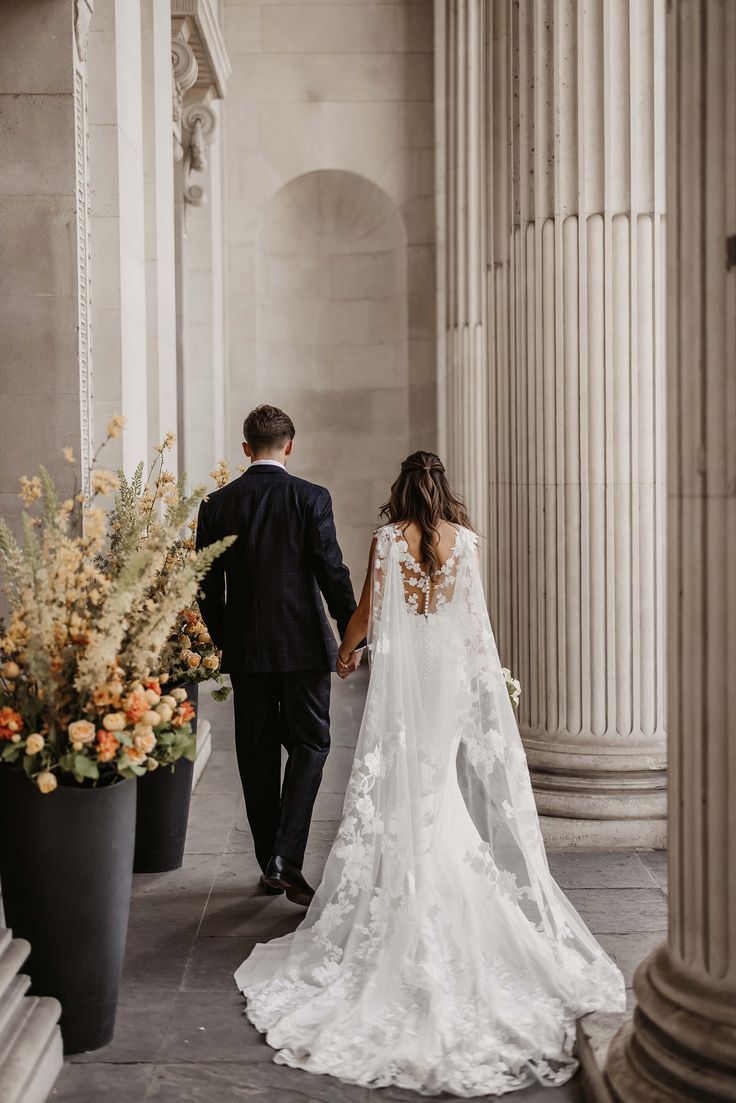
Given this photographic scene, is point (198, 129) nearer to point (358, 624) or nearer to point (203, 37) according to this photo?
point (203, 37)

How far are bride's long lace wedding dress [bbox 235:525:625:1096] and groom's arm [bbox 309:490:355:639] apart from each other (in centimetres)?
70

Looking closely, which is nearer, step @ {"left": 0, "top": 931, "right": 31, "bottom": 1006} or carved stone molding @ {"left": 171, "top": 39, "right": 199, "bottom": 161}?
step @ {"left": 0, "top": 931, "right": 31, "bottom": 1006}

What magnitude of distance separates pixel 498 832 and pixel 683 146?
296 cm

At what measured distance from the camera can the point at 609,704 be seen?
6969 millimetres

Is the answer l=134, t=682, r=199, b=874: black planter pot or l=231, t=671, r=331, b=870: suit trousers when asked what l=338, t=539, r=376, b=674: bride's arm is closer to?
l=231, t=671, r=331, b=870: suit trousers

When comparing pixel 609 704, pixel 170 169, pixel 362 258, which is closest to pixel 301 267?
pixel 362 258

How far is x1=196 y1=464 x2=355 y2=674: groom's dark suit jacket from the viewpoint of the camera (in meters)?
6.04

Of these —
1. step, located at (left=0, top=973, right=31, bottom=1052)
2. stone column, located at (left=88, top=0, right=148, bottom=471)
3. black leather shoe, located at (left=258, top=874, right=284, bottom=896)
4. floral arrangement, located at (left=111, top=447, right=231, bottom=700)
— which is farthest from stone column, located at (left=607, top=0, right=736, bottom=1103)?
stone column, located at (left=88, top=0, right=148, bottom=471)

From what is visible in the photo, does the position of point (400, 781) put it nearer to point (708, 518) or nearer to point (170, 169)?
point (708, 518)

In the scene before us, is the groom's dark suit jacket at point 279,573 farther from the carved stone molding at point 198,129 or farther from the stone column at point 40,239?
the carved stone molding at point 198,129

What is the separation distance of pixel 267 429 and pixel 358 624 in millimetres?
1179

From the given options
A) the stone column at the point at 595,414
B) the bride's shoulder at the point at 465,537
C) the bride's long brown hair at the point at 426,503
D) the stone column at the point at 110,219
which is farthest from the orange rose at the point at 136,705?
the stone column at the point at 595,414

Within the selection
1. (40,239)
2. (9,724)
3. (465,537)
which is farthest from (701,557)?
(40,239)

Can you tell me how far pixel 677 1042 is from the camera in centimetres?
356
